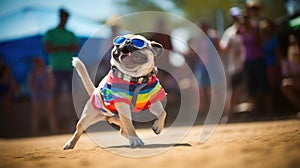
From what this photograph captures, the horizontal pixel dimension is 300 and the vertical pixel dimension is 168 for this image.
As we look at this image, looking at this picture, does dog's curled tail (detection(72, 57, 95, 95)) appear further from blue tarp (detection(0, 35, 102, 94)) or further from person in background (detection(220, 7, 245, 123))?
blue tarp (detection(0, 35, 102, 94))

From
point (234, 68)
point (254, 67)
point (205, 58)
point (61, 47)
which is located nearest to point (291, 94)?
point (254, 67)

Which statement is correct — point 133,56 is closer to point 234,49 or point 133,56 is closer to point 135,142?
point 135,142

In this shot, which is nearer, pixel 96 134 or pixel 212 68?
pixel 96 134

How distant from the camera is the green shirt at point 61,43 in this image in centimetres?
571

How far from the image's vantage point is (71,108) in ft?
24.4

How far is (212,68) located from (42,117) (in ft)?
9.69

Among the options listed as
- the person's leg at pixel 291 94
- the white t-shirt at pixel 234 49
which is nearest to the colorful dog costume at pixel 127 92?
the white t-shirt at pixel 234 49

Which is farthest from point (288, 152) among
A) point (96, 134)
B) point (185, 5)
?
point (185, 5)

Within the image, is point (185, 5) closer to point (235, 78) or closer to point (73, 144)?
point (235, 78)

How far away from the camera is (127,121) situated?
10.4 ft

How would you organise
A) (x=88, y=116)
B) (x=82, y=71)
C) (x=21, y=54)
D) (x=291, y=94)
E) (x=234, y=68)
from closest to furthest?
(x=88, y=116) → (x=82, y=71) → (x=291, y=94) → (x=234, y=68) → (x=21, y=54)

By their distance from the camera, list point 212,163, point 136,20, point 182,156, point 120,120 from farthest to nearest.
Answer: point 136,20 < point 120,120 < point 182,156 < point 212,163

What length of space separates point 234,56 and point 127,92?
3.31 meters

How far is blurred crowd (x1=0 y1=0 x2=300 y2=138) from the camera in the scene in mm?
5738
